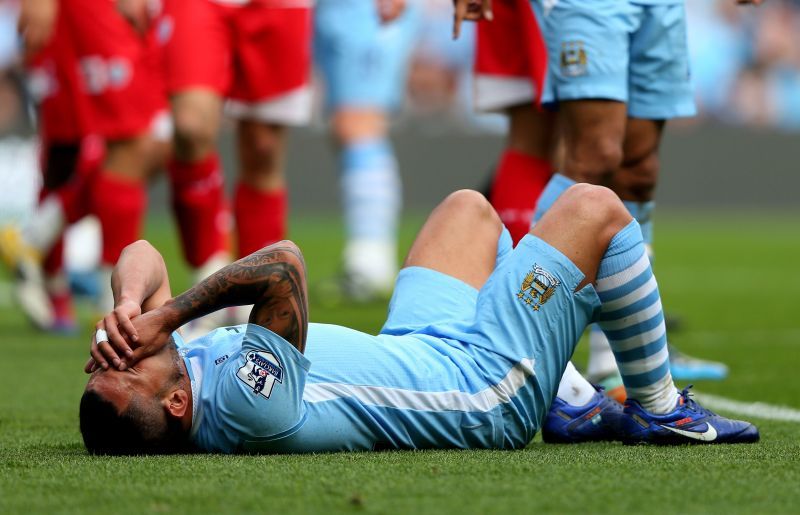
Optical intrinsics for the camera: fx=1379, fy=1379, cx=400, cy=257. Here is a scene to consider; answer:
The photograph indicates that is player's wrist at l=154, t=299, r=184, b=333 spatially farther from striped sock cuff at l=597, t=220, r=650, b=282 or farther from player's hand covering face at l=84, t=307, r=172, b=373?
striped sock cuff at l=597, t=220, r=650, b=282

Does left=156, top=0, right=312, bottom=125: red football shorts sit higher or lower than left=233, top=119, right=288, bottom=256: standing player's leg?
higher

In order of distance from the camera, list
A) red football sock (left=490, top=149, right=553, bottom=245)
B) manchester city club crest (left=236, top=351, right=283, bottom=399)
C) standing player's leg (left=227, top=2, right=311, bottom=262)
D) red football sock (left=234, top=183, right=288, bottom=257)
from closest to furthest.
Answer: manchester city club crest (left=236, top=351, right=283, bottom=399), red football sock (left=490, top=149, right=553, bottom=245), standing player's leg (left=227, top=2, right=311, bottom=262), red football sock (left=234, top=183, right=288, bottom=257)

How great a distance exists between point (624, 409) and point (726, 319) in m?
4.03

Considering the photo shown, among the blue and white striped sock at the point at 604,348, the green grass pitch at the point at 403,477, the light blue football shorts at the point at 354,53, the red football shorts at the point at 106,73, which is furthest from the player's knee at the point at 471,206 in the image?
the light blue football shorts at the point at 354,53

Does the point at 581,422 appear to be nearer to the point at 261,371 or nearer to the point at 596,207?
the point at 596,207

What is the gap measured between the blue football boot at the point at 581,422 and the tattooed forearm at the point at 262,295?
2.56 ft

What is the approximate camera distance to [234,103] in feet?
19.8

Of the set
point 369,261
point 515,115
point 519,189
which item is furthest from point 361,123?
point 519,189

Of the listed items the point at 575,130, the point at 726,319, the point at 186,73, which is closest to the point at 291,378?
the point at 575,130

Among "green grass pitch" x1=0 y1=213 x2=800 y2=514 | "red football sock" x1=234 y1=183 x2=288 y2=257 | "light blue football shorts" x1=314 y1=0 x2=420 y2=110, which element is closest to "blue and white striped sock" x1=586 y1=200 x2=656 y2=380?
"green grass pitch" x1=0 y1=213 x2=800 y2=514

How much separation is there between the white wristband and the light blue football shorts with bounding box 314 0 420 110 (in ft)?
18.5

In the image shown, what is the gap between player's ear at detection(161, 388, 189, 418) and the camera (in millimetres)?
3025

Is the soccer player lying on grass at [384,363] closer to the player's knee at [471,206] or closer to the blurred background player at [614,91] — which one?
the player's knee at [471,206]

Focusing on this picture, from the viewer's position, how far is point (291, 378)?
2945 millimetres
